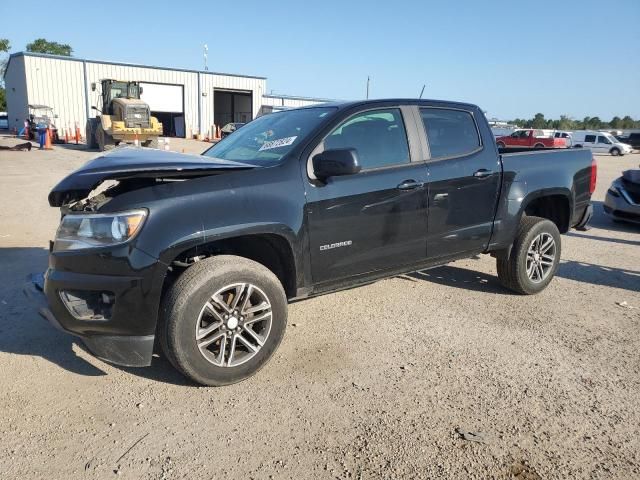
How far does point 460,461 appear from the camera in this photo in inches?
95.6

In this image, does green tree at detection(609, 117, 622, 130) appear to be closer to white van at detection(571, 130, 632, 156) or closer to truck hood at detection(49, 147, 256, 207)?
white van at detection(571, 130, 632, 156)

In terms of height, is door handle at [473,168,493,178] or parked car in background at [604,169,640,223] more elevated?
door handle at [473,168,493,178]

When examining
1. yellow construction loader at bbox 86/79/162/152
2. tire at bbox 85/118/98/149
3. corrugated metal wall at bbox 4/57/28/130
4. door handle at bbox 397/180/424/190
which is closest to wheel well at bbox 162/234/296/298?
door handle at bbox 397/180/424/190

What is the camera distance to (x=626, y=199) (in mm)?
8633

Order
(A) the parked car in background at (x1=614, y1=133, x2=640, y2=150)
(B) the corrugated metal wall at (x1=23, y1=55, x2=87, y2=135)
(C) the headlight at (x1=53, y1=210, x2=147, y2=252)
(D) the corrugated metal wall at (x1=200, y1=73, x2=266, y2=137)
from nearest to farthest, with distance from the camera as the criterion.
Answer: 1. (C) the headlight at (x1=53, y1=210, x2=147, y2=252)
2. (B) the corrugated metal wall at (x1=23, y1=55, x2=87, y2=135)
3. (D) the corrugated metal wall at (x1=200, y1=73, x2=266, y2=137)
4. (A) the parked car in background at (x1=614, y1=133, x2=640, y2=150)

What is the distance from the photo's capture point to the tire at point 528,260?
4.69 metres

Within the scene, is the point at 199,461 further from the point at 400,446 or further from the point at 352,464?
the point at 400,446

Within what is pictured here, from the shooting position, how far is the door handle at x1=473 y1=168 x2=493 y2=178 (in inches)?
168

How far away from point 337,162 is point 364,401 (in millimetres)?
1531

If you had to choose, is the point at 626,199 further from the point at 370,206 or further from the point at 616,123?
the point at 616,123

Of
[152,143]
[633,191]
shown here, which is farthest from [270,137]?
[152,143]

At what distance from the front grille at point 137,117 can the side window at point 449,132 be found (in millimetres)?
21570

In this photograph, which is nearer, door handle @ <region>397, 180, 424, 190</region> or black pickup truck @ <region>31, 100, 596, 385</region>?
black pickup truck @ <region>31, 100, 596, 385</region>

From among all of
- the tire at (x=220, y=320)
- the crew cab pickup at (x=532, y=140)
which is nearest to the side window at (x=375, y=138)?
the tire at (x=220, y=320)
